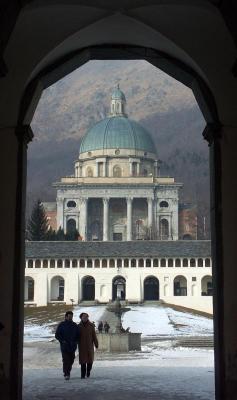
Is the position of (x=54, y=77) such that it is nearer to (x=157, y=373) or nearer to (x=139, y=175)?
(x=157, y=373)

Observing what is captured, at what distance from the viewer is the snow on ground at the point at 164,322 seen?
3781 centimetres

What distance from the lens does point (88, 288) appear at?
204 ft

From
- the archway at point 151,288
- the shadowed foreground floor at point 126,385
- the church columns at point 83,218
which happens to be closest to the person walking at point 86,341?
the shadowed foreground floor at point 126,385

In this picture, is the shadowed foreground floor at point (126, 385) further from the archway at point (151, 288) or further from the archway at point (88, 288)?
the archway at point (88, 288)

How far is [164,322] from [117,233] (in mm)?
47571

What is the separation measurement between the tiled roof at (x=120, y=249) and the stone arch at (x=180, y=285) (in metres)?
2.21

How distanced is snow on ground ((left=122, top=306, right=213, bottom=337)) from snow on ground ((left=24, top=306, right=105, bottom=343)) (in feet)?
8.05

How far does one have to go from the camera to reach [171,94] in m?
178

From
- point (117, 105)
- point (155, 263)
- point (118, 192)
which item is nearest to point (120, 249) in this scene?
point (155, 263)

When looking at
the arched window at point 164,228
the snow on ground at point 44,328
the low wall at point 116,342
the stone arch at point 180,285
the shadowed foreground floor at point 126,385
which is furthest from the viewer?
the arched window at point 164,228

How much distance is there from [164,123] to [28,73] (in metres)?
155

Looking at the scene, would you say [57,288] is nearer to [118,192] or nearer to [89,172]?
[118,192]
